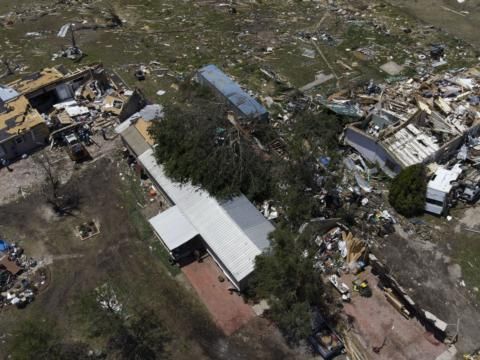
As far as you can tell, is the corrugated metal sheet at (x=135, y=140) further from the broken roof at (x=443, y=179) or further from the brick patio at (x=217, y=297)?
the broken roof at (x=443, y=179)

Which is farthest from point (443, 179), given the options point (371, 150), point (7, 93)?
point (7, 93)

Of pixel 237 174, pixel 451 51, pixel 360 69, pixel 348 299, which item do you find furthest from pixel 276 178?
pixel 451 51

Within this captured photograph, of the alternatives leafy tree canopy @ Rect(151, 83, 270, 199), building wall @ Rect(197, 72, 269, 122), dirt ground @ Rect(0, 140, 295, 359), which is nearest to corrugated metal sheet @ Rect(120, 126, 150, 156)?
leafy tree canopy @ Rect(151, 83, 270, 199)

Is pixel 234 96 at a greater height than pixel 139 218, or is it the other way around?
pixel 234 96

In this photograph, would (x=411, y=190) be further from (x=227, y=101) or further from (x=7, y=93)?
(x=7, y=93)

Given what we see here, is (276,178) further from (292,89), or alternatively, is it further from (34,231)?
(34,231)

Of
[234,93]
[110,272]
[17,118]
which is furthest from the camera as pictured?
[234,93]

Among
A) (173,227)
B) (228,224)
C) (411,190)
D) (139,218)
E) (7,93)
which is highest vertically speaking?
(411,190)

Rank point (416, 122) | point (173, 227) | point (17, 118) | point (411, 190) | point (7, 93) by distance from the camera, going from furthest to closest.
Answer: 1. point (7, 93)
2. point (17, 118)
3. point (416, 122)
4. point (411, 190)
5. point (173, 227)
